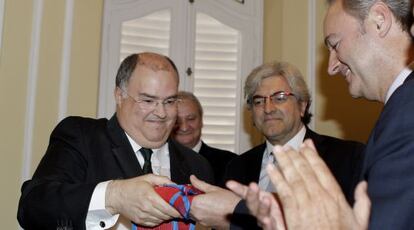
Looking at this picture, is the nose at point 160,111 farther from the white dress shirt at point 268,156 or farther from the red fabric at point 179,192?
the white dress shirt at point 268,156

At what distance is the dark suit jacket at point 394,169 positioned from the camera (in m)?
1.31

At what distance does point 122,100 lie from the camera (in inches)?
104

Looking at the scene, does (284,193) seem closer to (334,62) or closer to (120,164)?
(334,62)

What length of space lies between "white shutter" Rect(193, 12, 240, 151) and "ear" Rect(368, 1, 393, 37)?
2.68 metres

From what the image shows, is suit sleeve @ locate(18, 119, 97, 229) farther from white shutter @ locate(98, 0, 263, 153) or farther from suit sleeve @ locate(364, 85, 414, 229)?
white shutter @ locate(98, 0, 263, 153)

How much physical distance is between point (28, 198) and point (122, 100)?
626 mm

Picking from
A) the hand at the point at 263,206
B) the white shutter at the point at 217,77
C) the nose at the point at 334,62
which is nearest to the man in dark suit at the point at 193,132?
the white shutter at the point at 217,77

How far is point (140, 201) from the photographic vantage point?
6.66 ft

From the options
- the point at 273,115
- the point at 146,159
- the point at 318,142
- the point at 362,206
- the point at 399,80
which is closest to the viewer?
the point at 362,206

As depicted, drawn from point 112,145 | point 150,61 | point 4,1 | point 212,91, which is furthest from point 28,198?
point 212,91

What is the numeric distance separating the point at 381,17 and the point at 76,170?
1302 millimetres

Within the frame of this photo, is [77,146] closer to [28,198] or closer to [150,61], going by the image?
[28,198]

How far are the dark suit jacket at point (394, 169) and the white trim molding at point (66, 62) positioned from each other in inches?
115

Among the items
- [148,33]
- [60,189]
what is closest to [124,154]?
[60,189]
